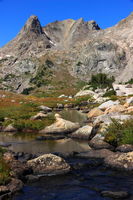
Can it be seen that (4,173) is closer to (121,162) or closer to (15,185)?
(15,185)

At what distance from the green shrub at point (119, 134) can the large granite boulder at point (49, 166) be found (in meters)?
8.86

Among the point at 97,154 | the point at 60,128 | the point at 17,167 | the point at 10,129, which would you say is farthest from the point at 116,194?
the point at 10,129

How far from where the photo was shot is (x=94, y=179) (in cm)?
1989

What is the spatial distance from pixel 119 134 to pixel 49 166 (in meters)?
11.5

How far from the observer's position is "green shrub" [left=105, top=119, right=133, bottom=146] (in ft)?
92.5

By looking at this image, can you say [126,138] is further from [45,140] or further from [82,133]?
[45,140]

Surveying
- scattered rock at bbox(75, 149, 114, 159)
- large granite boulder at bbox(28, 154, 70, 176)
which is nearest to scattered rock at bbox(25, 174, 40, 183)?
large granite boulder at bbox(28, 154, 70, 176)

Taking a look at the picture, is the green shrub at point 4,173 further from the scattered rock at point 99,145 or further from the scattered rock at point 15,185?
the scattered rock at point 99,145

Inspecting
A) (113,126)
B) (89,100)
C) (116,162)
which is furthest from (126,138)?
(89,100)

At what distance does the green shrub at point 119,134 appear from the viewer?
2820 centimetres

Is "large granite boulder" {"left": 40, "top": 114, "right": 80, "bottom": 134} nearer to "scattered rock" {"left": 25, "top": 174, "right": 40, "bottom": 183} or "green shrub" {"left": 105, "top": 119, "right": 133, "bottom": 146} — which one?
"green shrub" {"left": 105, "top": 119, "right": 133, "bottom": 146}

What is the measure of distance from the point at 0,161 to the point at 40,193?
4.59 metres

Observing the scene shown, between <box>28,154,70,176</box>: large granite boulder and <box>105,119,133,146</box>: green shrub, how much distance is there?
29.1 ft

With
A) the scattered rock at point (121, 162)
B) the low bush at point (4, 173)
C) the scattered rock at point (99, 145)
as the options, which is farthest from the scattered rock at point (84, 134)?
the low bush at point (4, 173)
